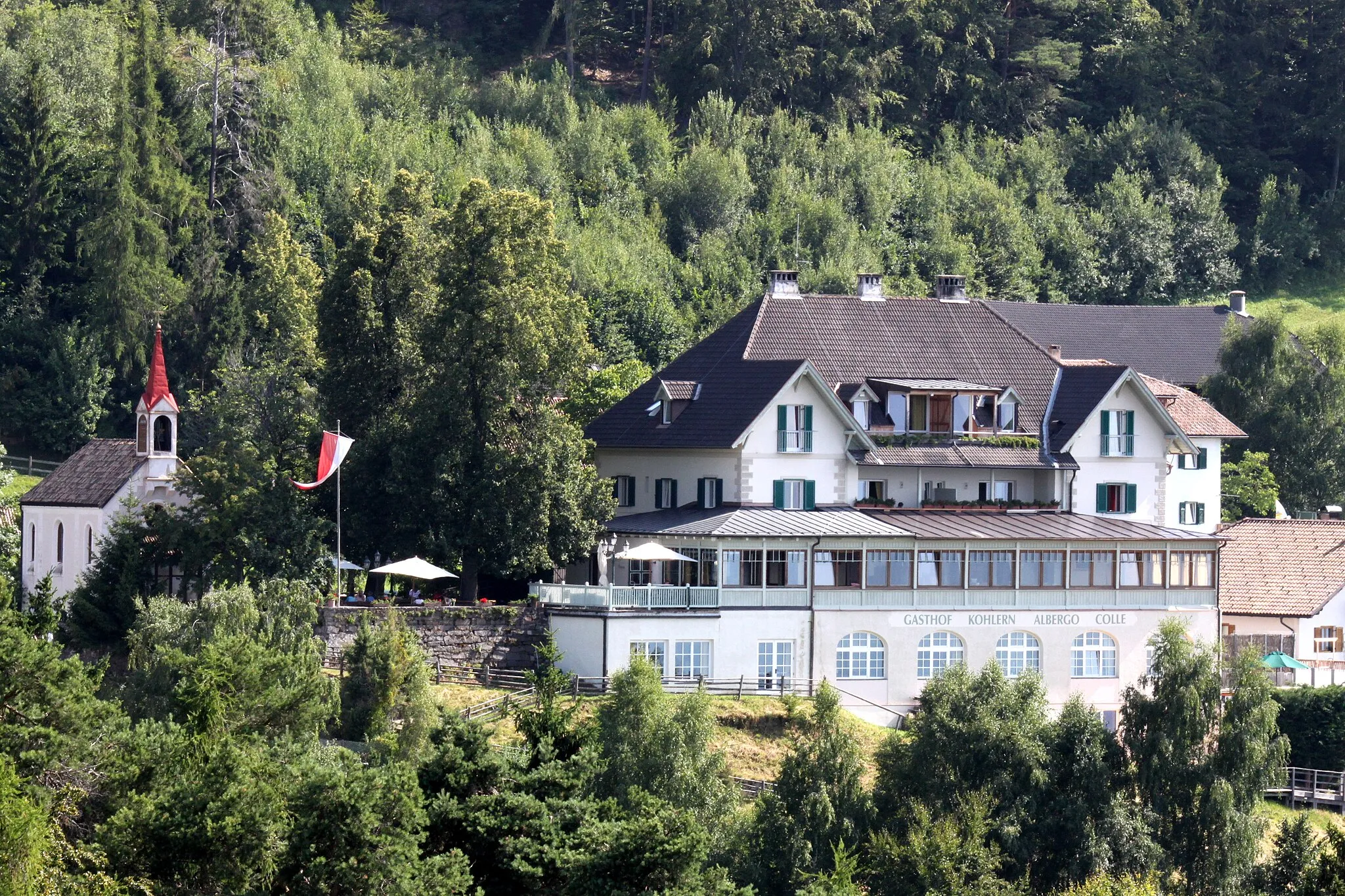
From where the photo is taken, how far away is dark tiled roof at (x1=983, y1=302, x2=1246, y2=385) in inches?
3787

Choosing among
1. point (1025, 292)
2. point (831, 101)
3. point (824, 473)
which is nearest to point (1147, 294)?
point (1025, 292)

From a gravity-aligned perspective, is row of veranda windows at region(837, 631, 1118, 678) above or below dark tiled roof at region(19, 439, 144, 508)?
below

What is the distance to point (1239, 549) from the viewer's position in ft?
259

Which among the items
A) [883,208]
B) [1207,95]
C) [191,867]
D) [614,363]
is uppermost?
[1207,95]

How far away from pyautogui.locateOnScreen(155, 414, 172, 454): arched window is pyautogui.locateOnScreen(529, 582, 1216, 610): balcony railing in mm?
13440

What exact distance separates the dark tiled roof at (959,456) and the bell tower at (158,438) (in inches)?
791

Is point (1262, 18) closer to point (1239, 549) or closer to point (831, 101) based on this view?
point (831, 101)

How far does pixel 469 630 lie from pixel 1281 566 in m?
28.3

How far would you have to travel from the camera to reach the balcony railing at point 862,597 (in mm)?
63438

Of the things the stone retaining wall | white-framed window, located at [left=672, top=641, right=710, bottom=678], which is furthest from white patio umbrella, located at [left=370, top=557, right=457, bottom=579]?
white-framed window, located at [left=672, top=641, right=710, bottom=678]

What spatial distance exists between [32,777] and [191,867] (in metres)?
3.80

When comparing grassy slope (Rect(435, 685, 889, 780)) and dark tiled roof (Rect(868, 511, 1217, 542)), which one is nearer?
grassy slope (Rect(435, 685, 889, 780))

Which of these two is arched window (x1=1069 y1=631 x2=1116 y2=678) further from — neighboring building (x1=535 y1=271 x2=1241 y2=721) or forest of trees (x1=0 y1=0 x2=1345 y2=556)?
forest of trees (x1=0 y1=0 x2=1345 y2=556)

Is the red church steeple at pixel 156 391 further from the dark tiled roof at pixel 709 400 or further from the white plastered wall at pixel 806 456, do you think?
the white plastered wall at pixel 806 456
